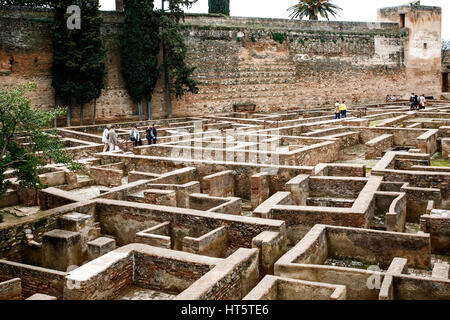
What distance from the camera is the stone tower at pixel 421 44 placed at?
3045 cm

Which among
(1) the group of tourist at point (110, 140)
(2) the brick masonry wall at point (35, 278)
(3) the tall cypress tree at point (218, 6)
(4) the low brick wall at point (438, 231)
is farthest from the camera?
(3) the tall cypress tree at point (218, 6)

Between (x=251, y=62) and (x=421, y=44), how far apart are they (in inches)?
481

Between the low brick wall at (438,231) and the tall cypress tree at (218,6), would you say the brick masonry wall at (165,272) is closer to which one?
the low brick wall at (438,231)

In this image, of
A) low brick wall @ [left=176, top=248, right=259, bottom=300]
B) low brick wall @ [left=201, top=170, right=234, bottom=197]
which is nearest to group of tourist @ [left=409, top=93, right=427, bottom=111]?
low brick wall @ [left=201, top=170, right=234, bottom=197]

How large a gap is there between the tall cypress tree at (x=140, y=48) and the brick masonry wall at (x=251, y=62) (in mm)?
840

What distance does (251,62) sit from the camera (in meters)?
25.7

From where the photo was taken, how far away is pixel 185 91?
930 inches

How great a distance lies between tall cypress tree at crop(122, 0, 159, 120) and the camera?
2098cm

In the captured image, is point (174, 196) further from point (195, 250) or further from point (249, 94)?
point (249, 94)

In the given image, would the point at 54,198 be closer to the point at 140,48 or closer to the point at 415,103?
the point at 140,48

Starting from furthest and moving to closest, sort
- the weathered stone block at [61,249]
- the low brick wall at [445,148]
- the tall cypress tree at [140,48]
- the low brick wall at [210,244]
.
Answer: the tall cypress tree at [140,48] → the low brick wall at [445,148] → the weathered stone block at [61,249] → the low brick wall at [210,244]

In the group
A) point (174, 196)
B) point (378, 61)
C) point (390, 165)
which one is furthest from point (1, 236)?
point (378, 61)

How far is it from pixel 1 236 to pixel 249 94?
63.6 feet

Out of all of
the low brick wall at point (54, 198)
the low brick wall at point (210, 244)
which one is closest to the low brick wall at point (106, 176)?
the low brick wall at point (54, 198)
